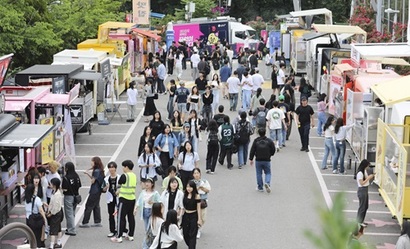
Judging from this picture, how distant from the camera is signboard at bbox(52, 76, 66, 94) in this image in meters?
19.7

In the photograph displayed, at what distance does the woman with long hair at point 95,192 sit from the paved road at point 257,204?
0.62ft

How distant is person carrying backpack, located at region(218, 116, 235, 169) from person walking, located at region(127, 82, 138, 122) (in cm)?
638

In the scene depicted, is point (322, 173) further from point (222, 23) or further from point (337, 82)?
point (222, 23)

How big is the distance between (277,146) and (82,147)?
16.8 feet

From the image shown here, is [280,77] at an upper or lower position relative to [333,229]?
lower

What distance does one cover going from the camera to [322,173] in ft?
60.8

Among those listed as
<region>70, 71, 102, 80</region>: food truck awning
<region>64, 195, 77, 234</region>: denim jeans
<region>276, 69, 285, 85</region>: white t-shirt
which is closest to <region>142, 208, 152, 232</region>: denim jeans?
A: <region>64, 195, 77, 234</region>: denim jeans

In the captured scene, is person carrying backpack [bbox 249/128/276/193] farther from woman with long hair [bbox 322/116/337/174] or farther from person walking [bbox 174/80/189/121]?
person walking [bbox 174/80/189/121]

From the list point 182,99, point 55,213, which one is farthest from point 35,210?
point 182,99

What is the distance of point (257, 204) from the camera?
15617 mm

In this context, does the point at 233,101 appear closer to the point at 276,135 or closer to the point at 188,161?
the point at 276,135

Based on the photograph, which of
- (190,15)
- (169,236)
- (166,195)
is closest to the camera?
(169,236)

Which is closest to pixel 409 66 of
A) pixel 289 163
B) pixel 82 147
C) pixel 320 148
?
pixel 320 148

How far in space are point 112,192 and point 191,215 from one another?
1.73 meters
